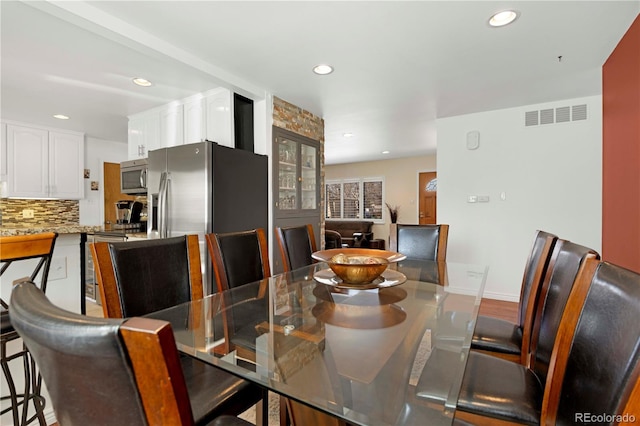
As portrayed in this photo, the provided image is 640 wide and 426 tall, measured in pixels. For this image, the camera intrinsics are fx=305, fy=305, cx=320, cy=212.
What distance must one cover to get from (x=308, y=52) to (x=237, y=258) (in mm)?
1700

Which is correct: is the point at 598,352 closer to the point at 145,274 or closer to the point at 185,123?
the point at 145,274

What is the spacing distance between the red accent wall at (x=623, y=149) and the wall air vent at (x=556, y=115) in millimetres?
667

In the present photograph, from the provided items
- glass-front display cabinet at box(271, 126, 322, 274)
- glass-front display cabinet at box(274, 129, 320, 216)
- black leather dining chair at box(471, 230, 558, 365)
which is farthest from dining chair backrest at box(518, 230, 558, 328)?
glass-front display cabinet at box(274, 129, 320, 216)

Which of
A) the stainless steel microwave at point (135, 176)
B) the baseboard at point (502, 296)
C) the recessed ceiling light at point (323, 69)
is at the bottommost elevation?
the baseboard at point (502, 296)

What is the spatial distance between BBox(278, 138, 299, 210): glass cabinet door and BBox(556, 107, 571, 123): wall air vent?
305 cm

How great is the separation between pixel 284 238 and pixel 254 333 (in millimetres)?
1145

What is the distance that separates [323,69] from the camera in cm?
269

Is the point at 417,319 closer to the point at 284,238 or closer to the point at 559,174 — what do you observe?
the point at 284,238

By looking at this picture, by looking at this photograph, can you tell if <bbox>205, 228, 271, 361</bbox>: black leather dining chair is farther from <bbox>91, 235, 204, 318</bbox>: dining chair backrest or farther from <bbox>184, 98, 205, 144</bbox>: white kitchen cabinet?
<bbox>184, 98, 205, 144</bbox>: white kitchen cabinet

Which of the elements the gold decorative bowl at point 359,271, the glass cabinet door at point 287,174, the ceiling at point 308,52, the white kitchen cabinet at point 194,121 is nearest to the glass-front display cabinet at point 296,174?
the glass cabinet door at point 287,174

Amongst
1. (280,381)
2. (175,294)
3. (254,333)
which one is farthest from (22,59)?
(280,381)

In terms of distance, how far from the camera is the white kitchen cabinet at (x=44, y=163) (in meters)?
4.10

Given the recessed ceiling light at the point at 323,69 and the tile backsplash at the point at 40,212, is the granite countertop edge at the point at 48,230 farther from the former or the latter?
the recessed ceiling light at the point at 323,69

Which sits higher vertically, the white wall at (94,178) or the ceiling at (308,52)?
the ceiling at (308,52)
